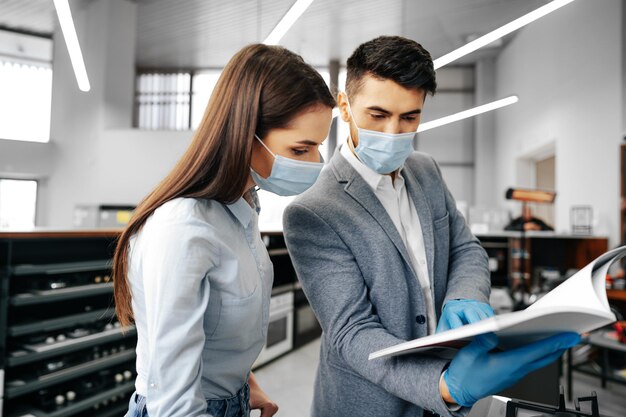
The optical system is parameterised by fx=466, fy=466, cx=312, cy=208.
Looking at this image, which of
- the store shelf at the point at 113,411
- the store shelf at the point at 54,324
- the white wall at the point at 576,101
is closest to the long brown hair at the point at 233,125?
the store shelf at the point at 54,324

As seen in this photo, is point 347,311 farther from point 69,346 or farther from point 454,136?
point 454,136

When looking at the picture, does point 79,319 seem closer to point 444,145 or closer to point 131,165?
point 131,165

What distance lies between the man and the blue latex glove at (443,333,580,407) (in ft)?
0.31

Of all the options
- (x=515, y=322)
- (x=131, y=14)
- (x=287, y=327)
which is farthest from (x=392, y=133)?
(x=131, y=14)

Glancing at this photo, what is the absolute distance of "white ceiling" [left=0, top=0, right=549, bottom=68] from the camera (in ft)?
23.1

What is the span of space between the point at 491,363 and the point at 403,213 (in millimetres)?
564

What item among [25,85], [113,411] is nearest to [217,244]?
[113,411]

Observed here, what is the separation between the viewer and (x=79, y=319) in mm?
2582

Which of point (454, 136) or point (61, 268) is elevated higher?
point (454, 136)

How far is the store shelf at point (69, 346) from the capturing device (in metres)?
2.25

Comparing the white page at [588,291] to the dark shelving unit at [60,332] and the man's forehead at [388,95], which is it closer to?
the man's forehead at [388,95]

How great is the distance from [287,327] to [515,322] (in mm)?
4362

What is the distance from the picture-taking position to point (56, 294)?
2.42 m

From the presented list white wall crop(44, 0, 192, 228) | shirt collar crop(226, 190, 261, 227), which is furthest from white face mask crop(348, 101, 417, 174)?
white wall crop(44, 0, 192, 228)
